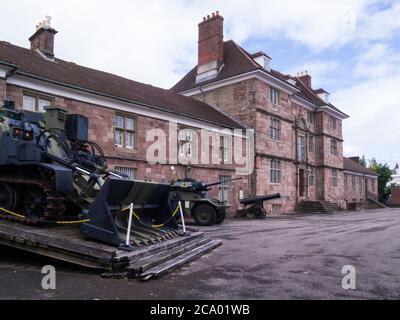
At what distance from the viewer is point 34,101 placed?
15500mm

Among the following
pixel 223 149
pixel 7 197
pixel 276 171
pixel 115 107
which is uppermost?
pixel 115 107

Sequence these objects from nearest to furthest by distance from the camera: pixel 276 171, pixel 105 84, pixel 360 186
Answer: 1. pixel 105 84
2. pixel 276 171
3. pixel 360 186

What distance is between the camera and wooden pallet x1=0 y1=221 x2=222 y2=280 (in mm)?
6451

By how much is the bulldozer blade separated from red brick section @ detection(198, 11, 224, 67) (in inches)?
836

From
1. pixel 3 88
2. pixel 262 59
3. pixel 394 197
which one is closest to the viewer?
pixel 3 88

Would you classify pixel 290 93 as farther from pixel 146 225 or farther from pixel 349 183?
pixel 146 225

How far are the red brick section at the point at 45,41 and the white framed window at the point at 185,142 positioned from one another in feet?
23.4

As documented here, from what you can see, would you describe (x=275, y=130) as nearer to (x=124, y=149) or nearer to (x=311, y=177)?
(x=311, y=177)

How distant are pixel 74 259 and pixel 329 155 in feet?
109

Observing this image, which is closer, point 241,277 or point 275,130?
point 241,277

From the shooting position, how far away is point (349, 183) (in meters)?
44.6

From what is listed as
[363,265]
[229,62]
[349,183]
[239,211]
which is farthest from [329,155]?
[363,265]

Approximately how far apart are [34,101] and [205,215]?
25.6ft
